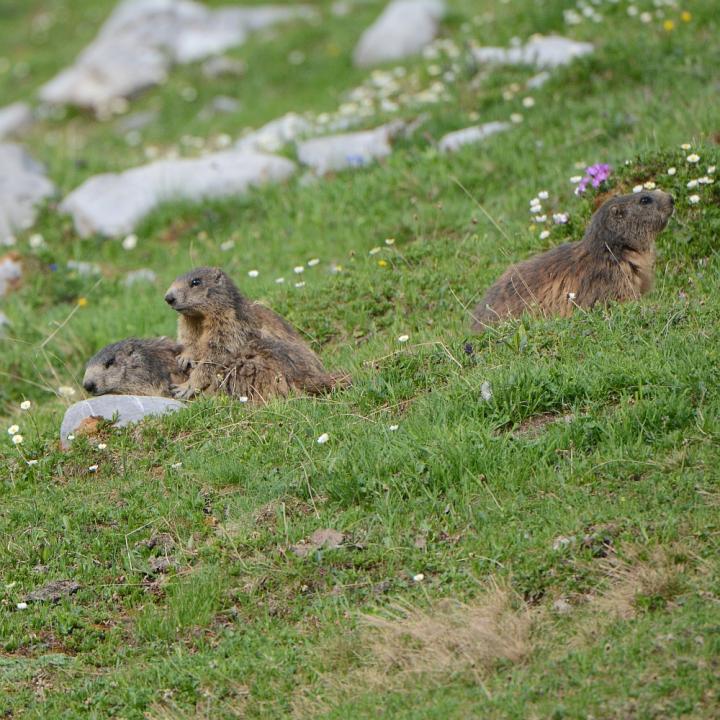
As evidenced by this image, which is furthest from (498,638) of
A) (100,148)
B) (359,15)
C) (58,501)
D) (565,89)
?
(359,15)

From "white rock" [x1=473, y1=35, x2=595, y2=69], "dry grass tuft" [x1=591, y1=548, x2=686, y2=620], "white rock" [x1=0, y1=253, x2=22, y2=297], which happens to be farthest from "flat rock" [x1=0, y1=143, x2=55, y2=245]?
"dry grass tuft" [x1=591, y1=548, x2=686, y2=620]

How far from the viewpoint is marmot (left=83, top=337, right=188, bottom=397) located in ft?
30.2

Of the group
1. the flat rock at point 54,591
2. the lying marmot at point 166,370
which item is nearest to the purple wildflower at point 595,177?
the lying marmot at point 166,370

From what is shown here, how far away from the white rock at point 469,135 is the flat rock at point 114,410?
→ 533 centimetres

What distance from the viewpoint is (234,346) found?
345 inches

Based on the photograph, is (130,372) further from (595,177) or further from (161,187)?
(161,187)

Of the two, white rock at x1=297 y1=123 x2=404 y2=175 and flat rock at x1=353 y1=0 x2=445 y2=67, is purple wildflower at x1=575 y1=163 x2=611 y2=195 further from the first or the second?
flat rock at x1=353 y1=0 x2=445 y2=67

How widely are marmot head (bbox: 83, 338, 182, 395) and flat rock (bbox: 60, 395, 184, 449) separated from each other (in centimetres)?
88

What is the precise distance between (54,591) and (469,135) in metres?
7.54

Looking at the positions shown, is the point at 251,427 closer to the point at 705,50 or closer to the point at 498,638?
the point at 498,638

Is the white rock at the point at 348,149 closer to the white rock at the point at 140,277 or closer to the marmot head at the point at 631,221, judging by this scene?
the white rock at the point at 140,277

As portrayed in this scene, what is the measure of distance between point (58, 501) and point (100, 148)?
39.8 ft

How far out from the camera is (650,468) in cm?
644

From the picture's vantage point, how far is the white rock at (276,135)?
14.4m
